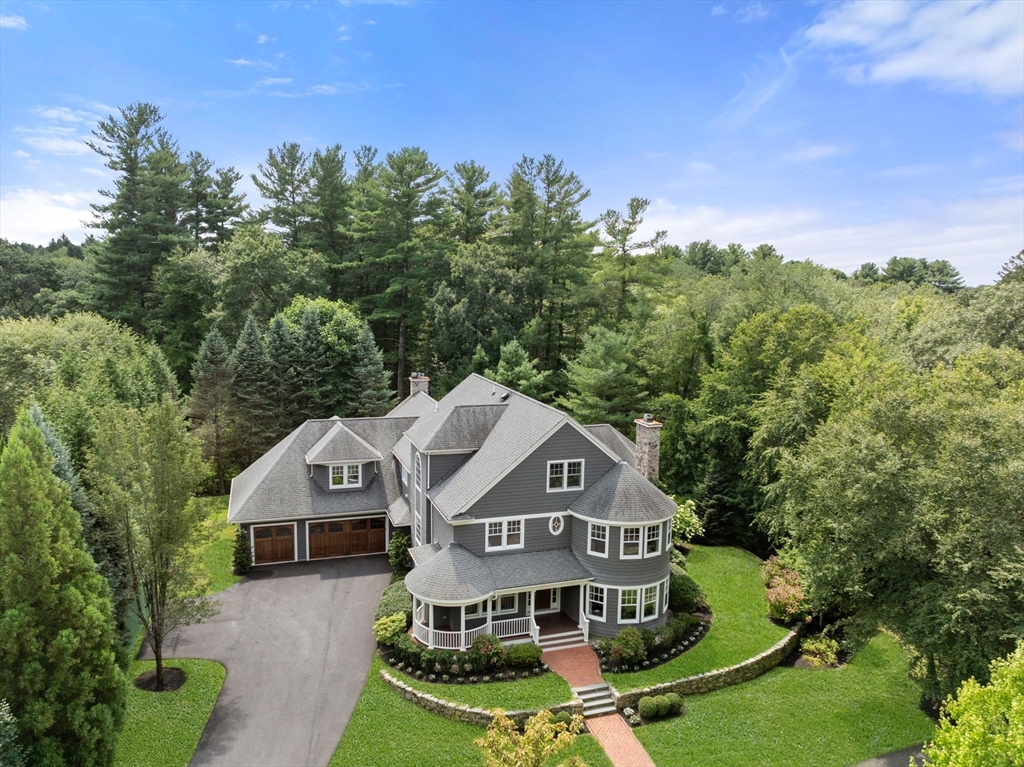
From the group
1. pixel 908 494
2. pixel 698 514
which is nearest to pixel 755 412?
pixel 698 514

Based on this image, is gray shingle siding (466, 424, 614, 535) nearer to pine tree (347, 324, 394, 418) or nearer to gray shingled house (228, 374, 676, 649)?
gray shingled house (228, 374, 676, 649)

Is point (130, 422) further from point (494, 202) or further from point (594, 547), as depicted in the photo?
point (494, 202)

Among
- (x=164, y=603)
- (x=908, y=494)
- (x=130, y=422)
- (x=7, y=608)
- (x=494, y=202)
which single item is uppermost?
(x=494, y=202)

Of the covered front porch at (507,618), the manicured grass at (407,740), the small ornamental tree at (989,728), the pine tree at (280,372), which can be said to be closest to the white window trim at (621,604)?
the covered front porch at (507,618)

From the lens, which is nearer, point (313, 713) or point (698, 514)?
point (313, 713)

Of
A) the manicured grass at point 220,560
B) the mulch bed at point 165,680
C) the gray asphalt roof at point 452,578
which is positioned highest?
the gray asphalt roof at point 452,578

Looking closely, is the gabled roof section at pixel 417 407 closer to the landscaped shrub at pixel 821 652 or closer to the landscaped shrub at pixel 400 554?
the landscaped shrub at pixel 400 554

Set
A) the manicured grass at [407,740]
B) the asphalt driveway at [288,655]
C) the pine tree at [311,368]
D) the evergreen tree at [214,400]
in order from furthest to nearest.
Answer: the pine tree at [311,368]
the evergreen tree at [214,400]
the asphalt driveway at [288,655]
the manicured grass at [407,740]
